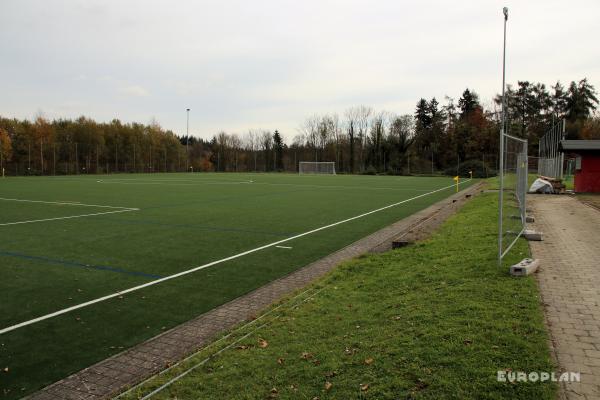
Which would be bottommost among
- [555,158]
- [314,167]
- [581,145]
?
[314,167]

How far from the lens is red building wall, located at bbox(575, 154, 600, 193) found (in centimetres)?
2356

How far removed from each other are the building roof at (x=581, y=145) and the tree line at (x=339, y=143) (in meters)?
36.3

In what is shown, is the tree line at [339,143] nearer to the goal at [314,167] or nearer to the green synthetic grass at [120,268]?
the goal at [314,167]

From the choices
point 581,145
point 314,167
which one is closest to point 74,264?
point 581,145

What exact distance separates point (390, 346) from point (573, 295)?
118 inches

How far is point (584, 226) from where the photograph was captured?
11.9 metres

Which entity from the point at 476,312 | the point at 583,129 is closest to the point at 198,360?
the point at 476,312

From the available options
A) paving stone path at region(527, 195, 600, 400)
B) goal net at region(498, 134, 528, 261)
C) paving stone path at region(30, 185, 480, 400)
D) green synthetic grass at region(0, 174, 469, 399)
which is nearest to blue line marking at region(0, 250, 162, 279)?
green synthetic grass at region(0, 174, 469, 399)

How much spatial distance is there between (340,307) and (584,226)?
9.02m

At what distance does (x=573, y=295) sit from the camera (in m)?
5.82

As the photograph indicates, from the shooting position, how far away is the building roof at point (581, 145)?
22.4 metres

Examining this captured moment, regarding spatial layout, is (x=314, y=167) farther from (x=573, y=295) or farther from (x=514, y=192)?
(x=573, y=295)

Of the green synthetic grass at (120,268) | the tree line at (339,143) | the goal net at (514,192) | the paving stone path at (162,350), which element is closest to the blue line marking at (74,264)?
the green synthetic grass at (120,268)

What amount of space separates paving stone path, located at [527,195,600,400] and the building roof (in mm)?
12179
